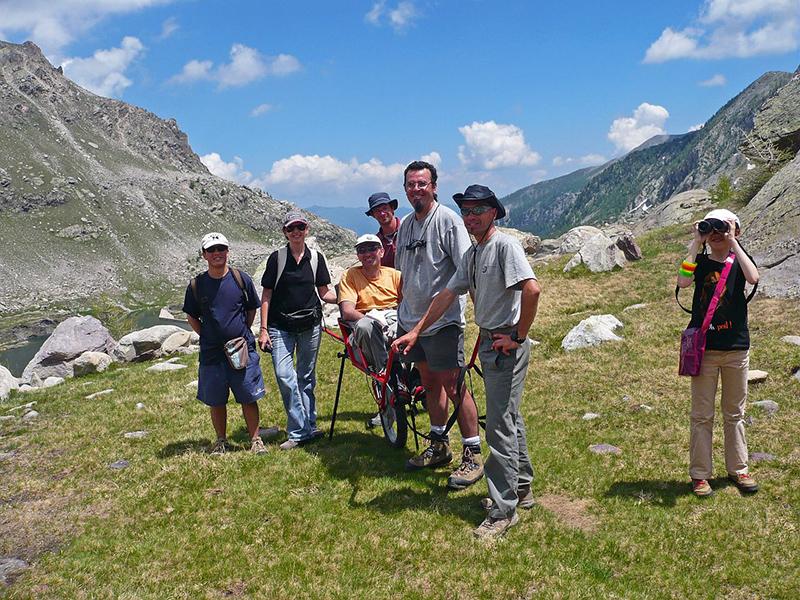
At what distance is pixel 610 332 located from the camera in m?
16.8

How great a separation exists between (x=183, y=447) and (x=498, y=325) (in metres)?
7.17

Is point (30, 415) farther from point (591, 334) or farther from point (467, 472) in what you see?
point (591, 334)

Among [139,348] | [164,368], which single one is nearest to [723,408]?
[164,368]

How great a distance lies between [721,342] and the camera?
24.6 ft

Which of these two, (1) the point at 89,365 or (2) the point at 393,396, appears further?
(1) the point at 89,365

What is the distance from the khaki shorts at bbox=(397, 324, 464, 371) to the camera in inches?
324

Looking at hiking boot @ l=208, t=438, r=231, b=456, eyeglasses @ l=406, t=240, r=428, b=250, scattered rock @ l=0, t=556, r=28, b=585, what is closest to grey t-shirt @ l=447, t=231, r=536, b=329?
eyeglasses @ l=406, t=240, r=428, b=250

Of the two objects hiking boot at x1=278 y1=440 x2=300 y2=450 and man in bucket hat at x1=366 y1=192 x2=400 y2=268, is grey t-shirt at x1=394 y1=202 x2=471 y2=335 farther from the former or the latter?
hiking boot at x1=278 y1=440 x2=300 y2=450

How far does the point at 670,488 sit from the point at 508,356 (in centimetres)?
345

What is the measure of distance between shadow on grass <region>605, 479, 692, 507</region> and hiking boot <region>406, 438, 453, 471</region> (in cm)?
250

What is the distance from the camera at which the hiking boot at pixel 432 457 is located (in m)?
9.28

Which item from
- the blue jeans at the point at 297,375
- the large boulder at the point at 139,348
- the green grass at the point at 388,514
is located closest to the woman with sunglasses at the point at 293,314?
the blue jeans at the point at 297,375

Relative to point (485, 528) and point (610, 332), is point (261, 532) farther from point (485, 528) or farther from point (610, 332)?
point (610, 332)

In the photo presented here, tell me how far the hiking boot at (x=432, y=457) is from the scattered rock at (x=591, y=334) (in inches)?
326
